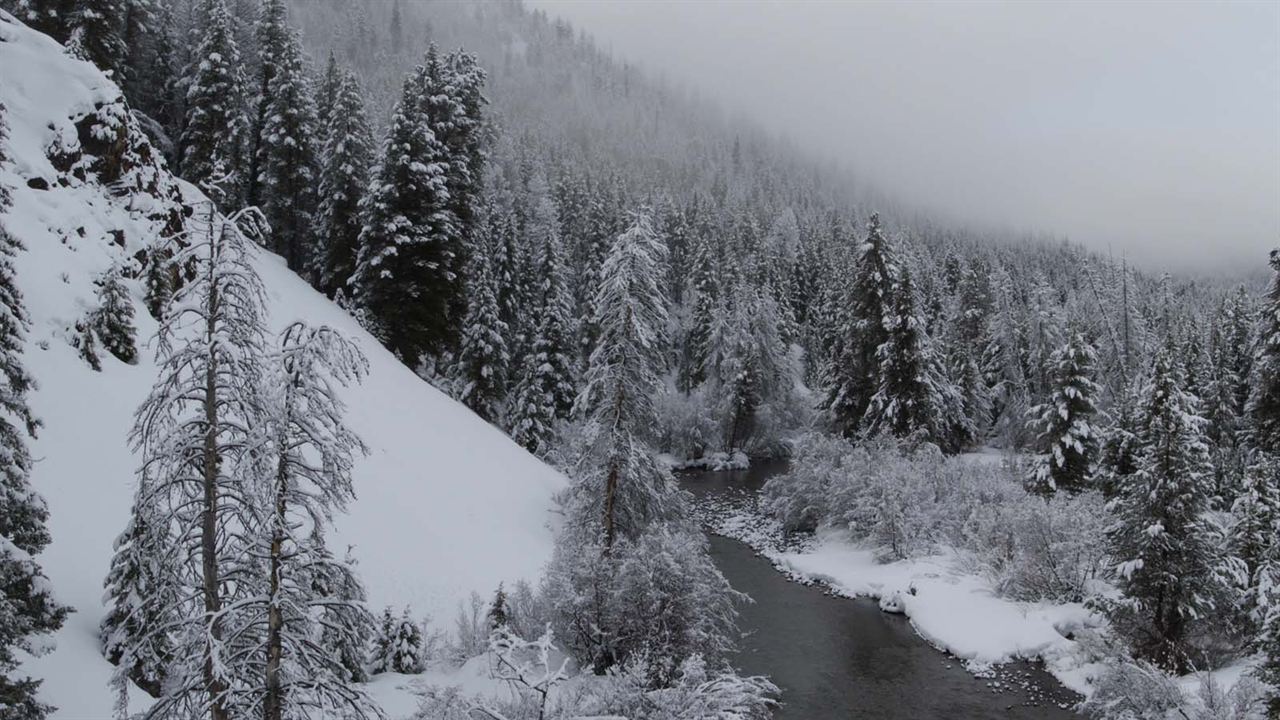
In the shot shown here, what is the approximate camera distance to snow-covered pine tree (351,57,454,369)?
3531 centimetres

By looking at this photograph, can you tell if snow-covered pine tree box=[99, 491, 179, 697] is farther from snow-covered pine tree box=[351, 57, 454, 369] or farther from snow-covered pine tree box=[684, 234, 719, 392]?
snow-covered pine tree box=[684, 234, 719, 392]

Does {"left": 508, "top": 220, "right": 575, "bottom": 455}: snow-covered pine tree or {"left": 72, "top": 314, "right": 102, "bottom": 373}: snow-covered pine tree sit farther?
{"left": 508, "top": 220, "right": 575, "bottom": 455}: snow-covered pine tree

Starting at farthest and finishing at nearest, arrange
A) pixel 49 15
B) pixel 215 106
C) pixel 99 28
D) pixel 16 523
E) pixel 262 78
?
pixel 262 78 → pixel 215 106 → pixel 99 28 → pixel 49 15 → pixel 16 523

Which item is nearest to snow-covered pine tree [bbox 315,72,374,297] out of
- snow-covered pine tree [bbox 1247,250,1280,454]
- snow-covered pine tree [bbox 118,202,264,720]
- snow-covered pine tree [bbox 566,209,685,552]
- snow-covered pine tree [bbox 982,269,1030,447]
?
snow-covered pine tree [bbox 566,209,685,552]

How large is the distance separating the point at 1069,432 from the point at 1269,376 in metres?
8.01

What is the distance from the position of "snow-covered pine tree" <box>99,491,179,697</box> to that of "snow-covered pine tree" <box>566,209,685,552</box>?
11.5m

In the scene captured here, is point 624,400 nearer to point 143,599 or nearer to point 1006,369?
point 143,599

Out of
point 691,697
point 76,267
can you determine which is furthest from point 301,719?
point 76,267

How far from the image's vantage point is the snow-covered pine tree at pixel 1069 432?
36594 millimetres

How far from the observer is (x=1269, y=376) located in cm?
3127

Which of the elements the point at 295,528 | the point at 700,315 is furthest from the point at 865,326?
the point at 295,528

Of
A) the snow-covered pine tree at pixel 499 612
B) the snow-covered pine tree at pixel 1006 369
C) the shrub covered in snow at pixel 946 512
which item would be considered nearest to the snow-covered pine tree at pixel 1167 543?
the shrub covered in snow at pixel 946 512

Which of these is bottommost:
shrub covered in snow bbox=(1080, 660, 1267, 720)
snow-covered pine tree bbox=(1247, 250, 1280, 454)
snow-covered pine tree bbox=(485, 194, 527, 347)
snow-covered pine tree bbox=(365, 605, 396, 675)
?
snow-covered pine tree bbox=(485, 194, 527, 347)

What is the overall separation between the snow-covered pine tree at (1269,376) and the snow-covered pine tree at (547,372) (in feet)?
108
